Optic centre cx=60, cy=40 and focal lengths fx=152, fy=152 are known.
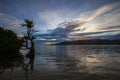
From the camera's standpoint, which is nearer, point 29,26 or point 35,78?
point 35,78

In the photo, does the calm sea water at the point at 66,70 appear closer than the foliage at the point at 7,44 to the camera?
Yes

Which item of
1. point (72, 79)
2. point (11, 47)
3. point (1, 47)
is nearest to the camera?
point (72, 79)

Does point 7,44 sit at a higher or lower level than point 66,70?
higher

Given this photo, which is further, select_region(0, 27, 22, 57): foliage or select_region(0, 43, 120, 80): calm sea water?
select_region(0, 27, 22, 57): foliage

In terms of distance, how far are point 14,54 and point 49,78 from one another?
31.7 meters

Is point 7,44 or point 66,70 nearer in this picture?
point 66,70

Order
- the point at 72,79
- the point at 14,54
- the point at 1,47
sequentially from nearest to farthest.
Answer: the point at 72,79 → the point at 1,47 → the point at 14,54

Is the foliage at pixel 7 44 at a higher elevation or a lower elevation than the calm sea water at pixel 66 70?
higher

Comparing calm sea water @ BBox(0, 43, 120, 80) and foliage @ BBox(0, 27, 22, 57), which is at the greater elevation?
foliage @ BBox(0, 27, 22, 57)

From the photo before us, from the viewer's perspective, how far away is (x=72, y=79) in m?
15.5

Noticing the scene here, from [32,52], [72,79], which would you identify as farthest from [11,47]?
[72,79]

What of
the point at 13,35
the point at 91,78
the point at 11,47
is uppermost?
the point at 13,35

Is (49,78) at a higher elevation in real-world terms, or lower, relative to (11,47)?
lower

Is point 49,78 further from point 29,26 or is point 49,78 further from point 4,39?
point 29,26
